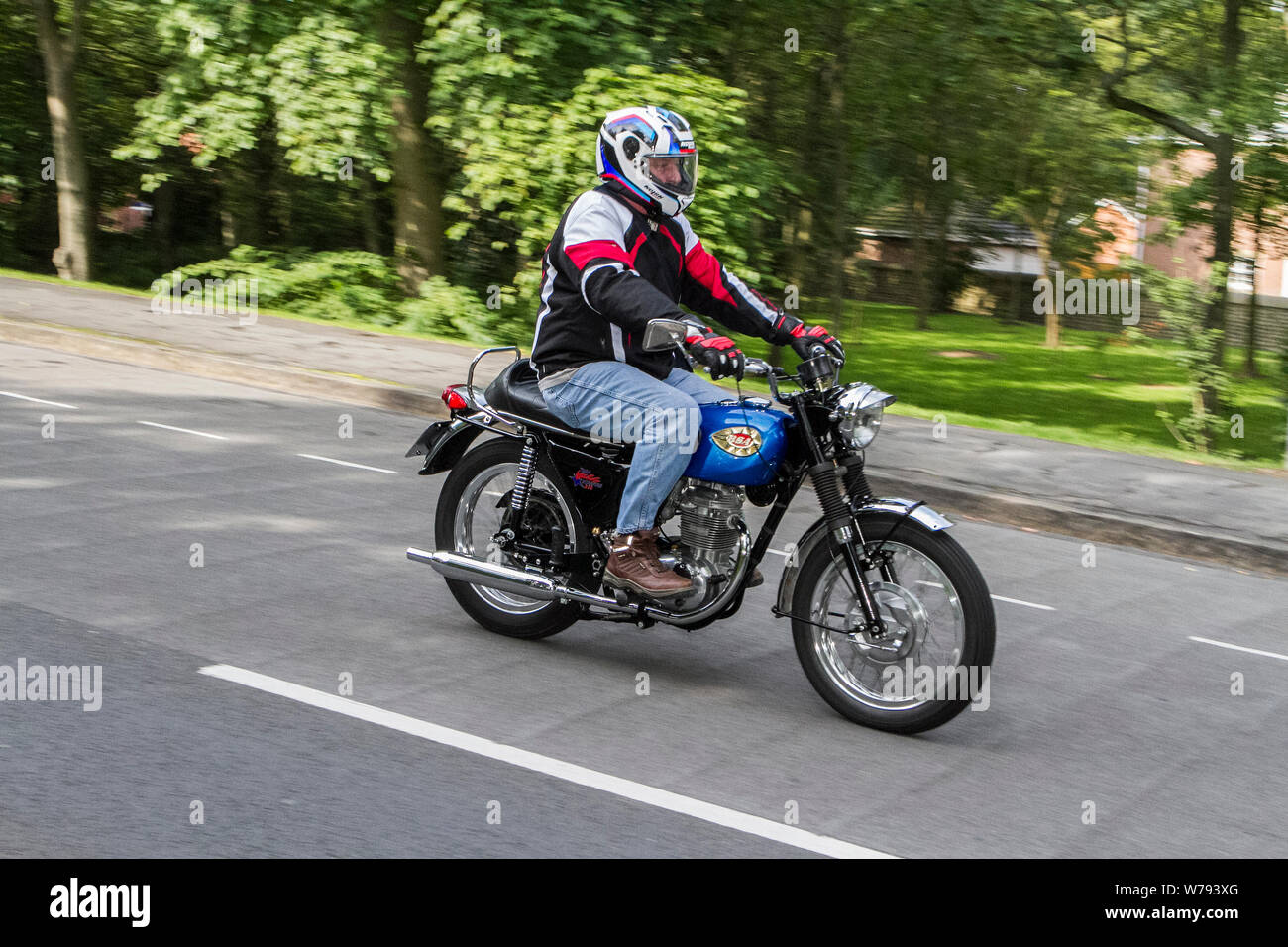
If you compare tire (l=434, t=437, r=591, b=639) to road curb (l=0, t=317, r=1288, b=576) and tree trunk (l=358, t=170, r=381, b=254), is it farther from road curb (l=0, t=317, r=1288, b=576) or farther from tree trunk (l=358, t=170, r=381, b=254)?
tree trunk (l=358, t=170, r=381, b=254)

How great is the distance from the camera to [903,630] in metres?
5.20

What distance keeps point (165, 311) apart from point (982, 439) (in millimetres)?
10266

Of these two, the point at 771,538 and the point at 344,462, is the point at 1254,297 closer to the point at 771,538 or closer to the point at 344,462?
the point at 344,462

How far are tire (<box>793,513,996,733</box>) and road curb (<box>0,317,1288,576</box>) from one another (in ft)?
13.9

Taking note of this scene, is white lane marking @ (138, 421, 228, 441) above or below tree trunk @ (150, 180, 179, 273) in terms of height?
below

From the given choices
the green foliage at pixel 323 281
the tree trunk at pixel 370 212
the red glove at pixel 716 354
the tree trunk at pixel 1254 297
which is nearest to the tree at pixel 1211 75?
the tree trunk at pixel 1254 297

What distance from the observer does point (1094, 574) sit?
8211 millimetres

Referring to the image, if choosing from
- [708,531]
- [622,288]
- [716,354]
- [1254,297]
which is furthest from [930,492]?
[1254,297]

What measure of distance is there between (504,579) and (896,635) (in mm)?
1679

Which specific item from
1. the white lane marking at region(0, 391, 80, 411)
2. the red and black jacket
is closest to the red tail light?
the red and black jacket

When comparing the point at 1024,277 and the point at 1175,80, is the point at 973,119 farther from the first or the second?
the point at 1024,277

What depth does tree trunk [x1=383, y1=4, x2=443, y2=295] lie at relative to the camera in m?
21.0

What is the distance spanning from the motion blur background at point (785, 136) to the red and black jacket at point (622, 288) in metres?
7.73

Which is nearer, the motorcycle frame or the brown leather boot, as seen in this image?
the motorcycle frame
